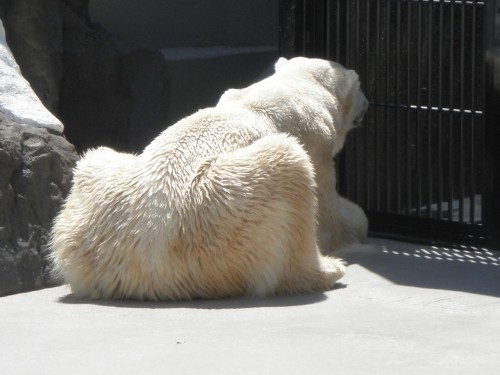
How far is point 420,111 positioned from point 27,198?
2.56m

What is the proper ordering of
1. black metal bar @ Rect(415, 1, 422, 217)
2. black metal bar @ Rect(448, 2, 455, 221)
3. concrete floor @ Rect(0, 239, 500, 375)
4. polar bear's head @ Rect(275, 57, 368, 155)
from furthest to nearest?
black metal bar @ Rect(415, 1, 422, 217), black metal bar @ Rect(448, 2, 455, 221), polar bear's head @ Rect(275, 57, 368, 155), concrete floor @ Rect(0, 239, 500, 375)

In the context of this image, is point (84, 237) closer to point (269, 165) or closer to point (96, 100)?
point (269, 165)

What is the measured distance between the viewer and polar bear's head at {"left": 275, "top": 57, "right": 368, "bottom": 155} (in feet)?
22.1

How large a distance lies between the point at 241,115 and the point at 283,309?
43.0 inches

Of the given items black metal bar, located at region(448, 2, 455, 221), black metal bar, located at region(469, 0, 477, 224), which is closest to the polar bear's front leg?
black metal bar, located at region(448, 2, 455, 221)

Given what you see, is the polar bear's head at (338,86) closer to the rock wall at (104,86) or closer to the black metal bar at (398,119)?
the black metal bar at (398,119)

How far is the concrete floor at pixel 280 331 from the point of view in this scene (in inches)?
187

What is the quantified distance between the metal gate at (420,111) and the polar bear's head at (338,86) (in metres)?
0.60

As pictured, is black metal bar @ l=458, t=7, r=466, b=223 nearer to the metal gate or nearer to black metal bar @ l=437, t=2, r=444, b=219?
the metal gate

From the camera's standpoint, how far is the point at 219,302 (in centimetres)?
585

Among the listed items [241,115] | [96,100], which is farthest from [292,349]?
[96,100]

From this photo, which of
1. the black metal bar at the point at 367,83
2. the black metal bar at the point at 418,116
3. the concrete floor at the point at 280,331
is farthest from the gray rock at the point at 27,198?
the black metal bar at the point at 418,116

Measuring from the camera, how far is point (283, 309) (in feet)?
18.7

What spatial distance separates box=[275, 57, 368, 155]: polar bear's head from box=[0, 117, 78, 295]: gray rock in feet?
4.51
